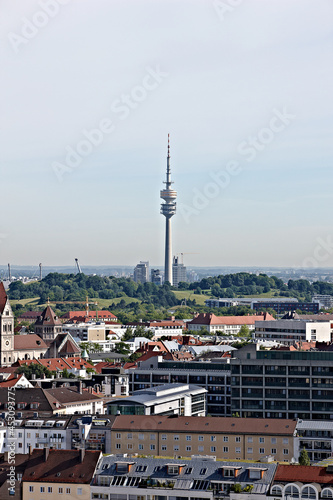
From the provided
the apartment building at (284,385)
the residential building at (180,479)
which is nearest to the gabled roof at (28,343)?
the apartment building at (284,385)

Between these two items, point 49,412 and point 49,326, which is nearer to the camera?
point 49,412

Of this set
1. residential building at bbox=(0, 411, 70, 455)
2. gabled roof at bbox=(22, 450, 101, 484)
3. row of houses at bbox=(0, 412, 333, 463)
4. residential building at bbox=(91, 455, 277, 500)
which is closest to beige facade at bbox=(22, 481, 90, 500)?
gabled roof at bbox=(22, 450, 101, 484)

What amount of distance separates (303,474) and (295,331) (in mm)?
106550

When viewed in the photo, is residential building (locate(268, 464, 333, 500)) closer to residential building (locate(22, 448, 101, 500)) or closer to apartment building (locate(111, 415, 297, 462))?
residential building (locate(22, 448, 101, 500))

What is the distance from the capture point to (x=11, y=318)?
16062 centimetres

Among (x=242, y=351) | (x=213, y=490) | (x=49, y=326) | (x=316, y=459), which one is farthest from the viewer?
(x=49, y=326)

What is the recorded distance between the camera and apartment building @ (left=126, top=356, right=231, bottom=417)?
95.9 m

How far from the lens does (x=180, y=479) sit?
56.6m

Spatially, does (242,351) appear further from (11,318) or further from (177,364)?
(11,318)

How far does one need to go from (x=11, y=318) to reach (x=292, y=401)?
75724mm

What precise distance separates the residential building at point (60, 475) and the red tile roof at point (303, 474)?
10145mm

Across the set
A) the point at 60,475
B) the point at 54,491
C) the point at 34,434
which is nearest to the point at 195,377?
the point at 34,434

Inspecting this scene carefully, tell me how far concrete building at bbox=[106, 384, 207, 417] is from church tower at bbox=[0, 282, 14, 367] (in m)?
66.0

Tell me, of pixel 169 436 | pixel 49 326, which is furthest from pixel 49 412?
pixel 49 326
